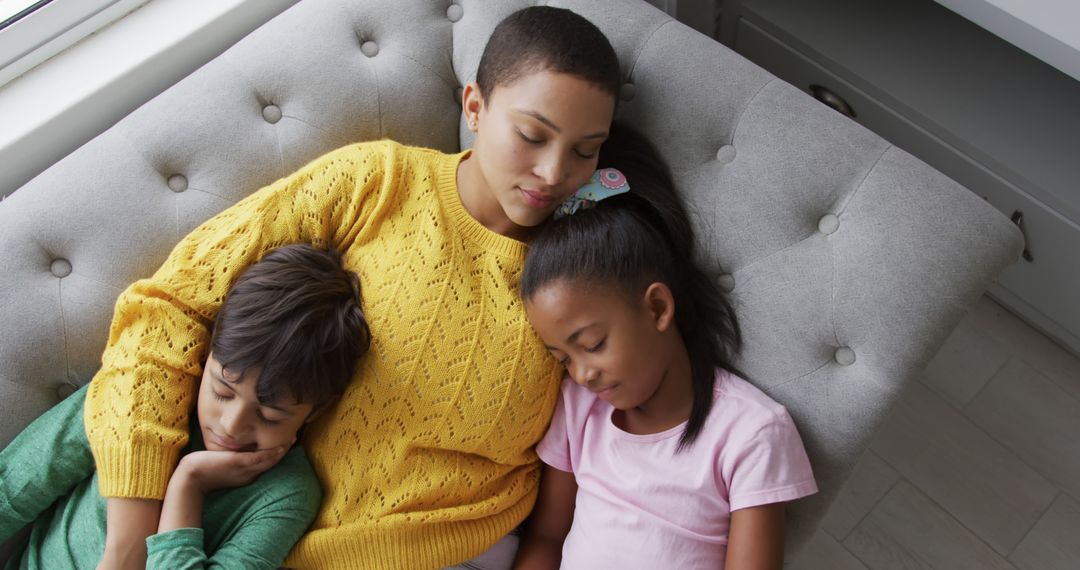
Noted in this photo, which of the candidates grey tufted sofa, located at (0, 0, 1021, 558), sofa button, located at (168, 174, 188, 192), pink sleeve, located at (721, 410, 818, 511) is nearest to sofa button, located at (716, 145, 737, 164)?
grey tufted sofa, located at (0, 0, 1021, 558)

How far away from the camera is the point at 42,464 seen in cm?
114

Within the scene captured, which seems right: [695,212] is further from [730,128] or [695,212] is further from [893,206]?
[893,206]

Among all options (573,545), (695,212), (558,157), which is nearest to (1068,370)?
(695,212)

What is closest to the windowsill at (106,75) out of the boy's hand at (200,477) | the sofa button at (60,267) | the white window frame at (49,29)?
the white window frame at (49,29)

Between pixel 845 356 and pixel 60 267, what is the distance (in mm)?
1048

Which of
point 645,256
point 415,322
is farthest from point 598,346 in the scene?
point 415,322

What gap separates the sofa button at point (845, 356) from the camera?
45.4 inches

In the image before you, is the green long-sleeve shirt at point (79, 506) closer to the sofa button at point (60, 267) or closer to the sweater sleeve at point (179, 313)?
the sweater sleeve at point (179, 313)

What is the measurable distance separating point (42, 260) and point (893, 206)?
1.11m

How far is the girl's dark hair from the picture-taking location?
1147mm

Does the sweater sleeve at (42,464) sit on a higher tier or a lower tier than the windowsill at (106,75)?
lower

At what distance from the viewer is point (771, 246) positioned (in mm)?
1180

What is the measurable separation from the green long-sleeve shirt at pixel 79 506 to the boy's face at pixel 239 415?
0.06 metres

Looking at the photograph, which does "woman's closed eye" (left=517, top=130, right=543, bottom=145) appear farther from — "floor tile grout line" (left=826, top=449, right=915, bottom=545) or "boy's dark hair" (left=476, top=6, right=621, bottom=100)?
"floor tile grout line" (left=826, top=449, right=915, bottom=545)
